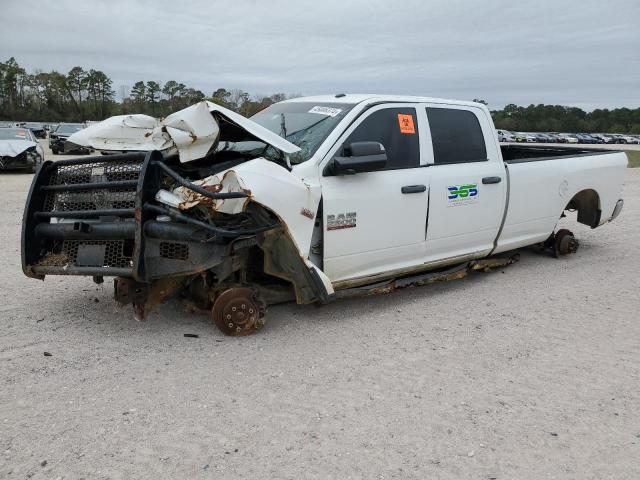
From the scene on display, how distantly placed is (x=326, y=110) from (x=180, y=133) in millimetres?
1495

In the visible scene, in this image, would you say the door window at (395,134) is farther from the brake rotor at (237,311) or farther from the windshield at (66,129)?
the windshield at (66,129)

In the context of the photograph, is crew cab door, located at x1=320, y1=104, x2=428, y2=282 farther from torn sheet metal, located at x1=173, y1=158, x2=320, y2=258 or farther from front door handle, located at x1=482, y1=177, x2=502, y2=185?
front door handle, located at x1=482, y1=177, x2=502, y2=185

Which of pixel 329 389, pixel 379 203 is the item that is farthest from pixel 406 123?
pixel 329 389

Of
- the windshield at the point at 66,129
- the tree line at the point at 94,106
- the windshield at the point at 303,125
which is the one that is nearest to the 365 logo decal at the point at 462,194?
the windshield at the point at 303,125

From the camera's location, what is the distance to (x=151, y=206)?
158 inches

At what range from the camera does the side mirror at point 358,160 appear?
4578 mm

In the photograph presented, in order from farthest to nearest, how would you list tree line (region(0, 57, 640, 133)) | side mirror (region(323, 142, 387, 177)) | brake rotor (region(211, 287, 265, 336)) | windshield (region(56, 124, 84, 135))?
tree line (region(0, 57, 640, 133)), windshield (region(56, 124, 84, 135)), side mirror (region(323, 142, 387, 177)), brake rotor (region(211, 287, 265, 336))

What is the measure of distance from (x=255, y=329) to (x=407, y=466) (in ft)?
6.44

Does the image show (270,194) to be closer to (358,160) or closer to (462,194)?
(358,160)

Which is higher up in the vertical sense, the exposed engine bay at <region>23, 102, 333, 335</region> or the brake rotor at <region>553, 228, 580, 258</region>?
the exposed engine bay at <region>23, 102, 333, 335</region>

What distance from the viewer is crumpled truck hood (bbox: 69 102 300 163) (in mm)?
4242

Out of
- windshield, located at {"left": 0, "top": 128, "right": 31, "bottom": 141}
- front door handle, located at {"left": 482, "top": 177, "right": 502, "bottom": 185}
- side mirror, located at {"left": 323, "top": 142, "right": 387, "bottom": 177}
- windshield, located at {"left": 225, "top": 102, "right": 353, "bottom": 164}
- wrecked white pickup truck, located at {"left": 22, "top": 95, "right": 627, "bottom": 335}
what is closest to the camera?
wrecked white pickup truck, located at {"left": 22, "top": 95, "right": 627, "bottom": 335}

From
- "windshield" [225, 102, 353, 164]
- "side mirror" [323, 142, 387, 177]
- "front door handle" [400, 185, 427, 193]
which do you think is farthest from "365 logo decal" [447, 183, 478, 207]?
"windshield" [225, 102, 353, 164]

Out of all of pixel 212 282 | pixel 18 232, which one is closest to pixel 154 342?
pixel 212 282
